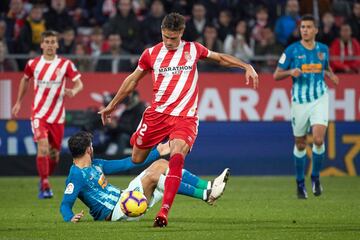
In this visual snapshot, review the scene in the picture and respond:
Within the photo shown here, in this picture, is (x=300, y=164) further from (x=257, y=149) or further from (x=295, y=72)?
(x=257, y=149)

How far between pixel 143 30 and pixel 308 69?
7.20 m

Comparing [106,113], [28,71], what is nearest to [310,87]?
[28,71]

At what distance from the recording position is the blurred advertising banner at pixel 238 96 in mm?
19609

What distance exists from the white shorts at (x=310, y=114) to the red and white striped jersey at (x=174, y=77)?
3953mm

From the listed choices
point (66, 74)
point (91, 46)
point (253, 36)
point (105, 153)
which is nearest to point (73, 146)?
point (66, 74)

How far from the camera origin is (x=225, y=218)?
1126 cm

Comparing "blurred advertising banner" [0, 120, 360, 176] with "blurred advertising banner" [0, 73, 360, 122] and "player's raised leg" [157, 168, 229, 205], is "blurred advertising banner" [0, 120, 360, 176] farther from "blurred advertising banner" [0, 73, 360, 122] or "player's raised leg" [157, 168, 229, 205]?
"player's raised leg" [157, 168, 229, 205]

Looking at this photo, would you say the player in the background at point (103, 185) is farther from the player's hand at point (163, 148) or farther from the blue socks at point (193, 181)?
the player's hand at point (163, 148)

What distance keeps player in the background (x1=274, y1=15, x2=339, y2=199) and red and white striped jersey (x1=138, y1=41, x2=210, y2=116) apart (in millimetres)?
3793

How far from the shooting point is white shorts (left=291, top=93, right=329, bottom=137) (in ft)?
47.1

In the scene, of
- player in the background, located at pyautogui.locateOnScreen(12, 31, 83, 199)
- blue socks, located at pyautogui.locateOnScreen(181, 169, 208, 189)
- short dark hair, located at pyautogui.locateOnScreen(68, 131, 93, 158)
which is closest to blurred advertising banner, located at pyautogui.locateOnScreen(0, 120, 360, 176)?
player in the background, located at pyautogui.locateOnScreen(12, 31, 83, 199)

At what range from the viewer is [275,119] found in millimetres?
20000

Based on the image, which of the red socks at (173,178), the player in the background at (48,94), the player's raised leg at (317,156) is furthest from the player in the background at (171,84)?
the player in the background at (48,94)

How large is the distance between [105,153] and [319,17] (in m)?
6.59
